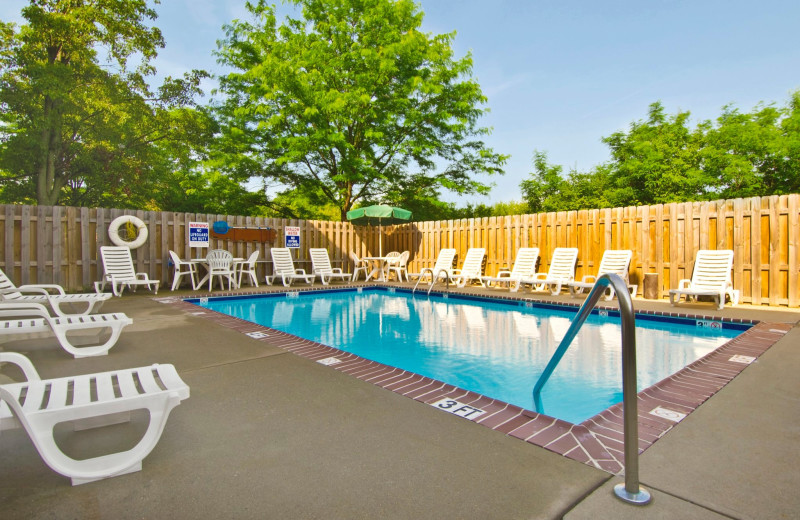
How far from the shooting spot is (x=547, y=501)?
143cm

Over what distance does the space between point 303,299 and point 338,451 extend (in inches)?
291

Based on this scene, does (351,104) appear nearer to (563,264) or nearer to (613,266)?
(563,264)

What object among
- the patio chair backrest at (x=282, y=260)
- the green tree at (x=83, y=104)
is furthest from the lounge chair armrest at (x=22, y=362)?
the green tree at (x=83, y=104)

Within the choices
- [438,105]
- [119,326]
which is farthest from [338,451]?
[438,105]

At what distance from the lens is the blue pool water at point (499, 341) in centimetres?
337

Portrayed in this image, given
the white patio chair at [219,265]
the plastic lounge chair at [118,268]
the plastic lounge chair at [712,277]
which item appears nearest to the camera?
the plastic lounge chair at [712,277]

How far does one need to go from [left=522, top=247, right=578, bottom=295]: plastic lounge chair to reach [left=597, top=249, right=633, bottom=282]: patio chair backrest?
56 centimetres

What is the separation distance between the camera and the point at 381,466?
1683 mm

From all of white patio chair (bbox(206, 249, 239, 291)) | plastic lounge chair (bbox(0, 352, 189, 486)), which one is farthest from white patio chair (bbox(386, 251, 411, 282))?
plastic lounge chair (bbox(0, 352, 189, 486))

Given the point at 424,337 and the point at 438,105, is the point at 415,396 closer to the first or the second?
the point at 424,337

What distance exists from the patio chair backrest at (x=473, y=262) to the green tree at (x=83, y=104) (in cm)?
1453

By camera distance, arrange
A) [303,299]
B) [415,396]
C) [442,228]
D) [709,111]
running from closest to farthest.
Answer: [415,396] → [303,299] → [442,228] → [709,111]

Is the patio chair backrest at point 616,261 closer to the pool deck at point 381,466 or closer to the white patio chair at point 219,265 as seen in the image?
the pool deck at point 381,466

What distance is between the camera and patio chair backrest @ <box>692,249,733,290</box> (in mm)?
6707
